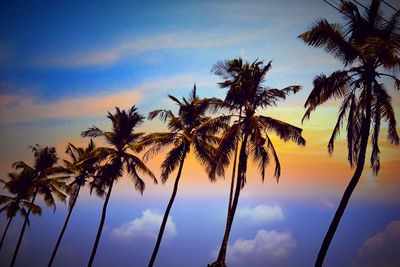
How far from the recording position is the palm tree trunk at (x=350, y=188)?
37.5 feet

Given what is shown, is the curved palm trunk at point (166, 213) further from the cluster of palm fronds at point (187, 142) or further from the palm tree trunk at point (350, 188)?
the palm tree trunk at point (350, 188)

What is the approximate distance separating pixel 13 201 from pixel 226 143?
26.9 meters

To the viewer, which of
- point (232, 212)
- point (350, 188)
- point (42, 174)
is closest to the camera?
point (350, 188)

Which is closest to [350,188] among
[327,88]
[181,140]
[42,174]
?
[327,88]

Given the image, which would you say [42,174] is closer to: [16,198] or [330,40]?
[16,198]

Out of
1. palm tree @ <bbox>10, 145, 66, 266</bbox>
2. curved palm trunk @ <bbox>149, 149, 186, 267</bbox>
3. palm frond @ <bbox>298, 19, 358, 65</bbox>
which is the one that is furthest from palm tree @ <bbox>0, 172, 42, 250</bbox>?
palm frond @ <bbox>298, 19, 358, 65</bbox>

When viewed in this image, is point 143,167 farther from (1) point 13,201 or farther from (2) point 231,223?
(1) point 13,201

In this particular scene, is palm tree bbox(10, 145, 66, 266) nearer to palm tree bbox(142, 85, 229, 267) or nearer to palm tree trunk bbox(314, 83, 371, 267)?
palm tree bbox(142, 85, 229, 267)

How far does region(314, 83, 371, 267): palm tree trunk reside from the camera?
11.4 m

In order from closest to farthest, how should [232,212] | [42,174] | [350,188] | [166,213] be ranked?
1. [350,188]
2. [232,212]
3. [166,213]
4. [42,174]

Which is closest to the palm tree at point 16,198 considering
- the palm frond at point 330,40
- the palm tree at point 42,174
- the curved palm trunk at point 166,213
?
the palm tree at point 42,174

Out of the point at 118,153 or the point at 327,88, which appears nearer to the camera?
the point at 327,88

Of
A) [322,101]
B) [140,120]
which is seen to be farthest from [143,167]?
[322,101]

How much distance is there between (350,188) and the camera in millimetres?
11836
